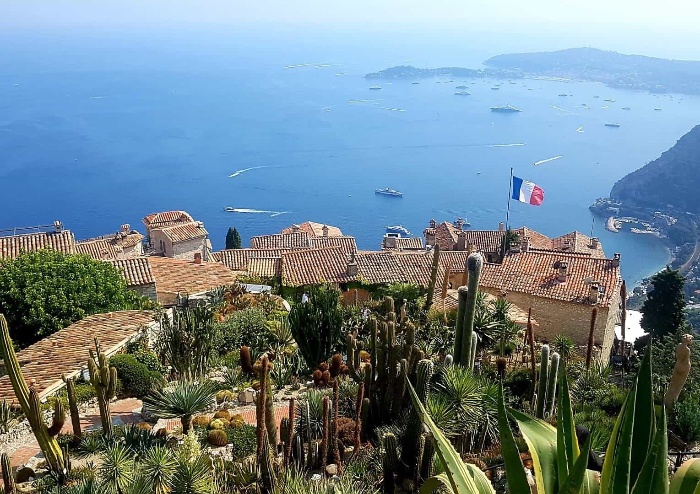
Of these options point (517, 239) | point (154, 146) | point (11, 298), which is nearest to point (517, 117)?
point (154, 146)

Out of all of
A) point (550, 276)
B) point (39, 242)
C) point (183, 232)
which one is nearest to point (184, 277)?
point (39, 242)

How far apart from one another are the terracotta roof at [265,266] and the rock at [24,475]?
1563cm

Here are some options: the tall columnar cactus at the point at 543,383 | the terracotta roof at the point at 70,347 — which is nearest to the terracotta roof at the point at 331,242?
the terracotta roof at the point at 70,347

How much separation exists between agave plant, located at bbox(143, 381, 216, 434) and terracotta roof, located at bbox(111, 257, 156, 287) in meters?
11.3

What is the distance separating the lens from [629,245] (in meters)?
82.1

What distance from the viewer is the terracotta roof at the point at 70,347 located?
37.9 feet

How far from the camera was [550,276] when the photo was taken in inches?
856

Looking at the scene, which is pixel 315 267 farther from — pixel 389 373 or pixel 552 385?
pixel 552 385

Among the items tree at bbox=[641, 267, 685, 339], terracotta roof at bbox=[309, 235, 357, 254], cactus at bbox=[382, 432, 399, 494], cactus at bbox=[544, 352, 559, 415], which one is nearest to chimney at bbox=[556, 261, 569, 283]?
tree at bbox=[641, 267, 685, 339]

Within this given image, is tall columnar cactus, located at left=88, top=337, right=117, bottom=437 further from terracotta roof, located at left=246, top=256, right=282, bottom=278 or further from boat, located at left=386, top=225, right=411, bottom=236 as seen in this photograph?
boat, located at left=386, top=225, right=411, bottom=236

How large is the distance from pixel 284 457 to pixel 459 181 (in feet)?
315

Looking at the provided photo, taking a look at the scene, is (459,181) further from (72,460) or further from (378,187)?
(72,460)

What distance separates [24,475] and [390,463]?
4603 millimetres

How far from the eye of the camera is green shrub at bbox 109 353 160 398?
1132cm
